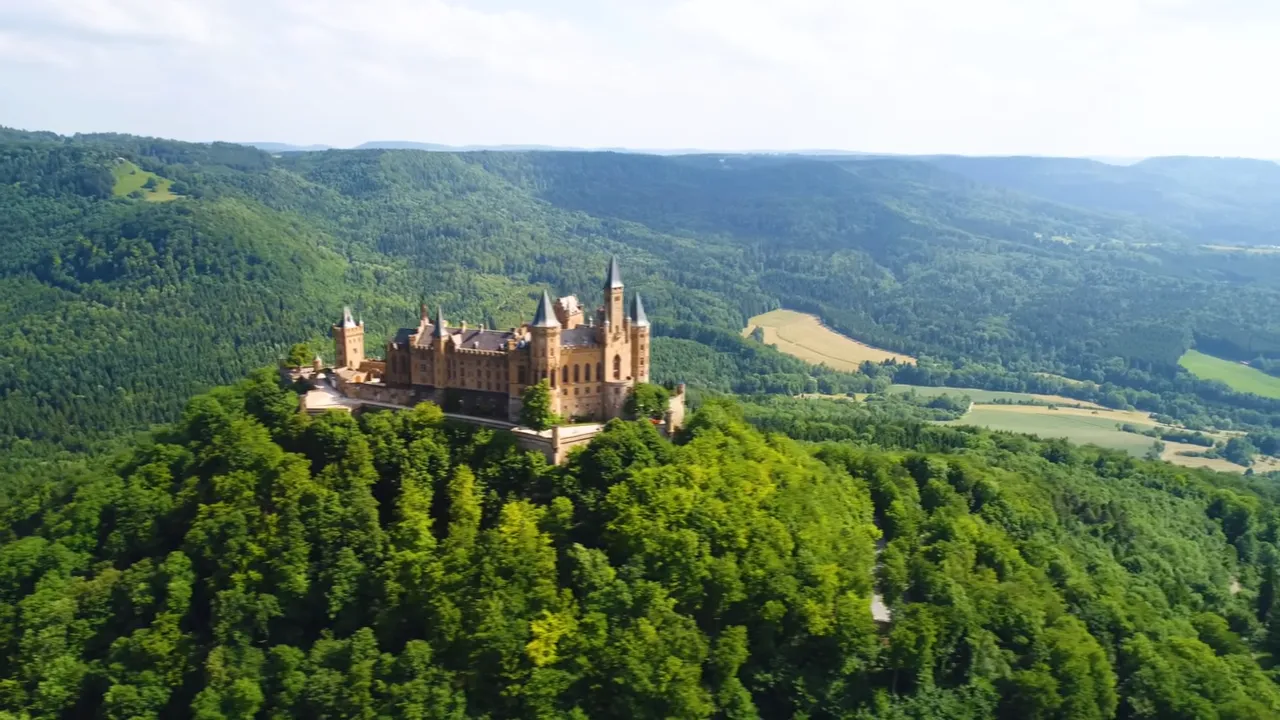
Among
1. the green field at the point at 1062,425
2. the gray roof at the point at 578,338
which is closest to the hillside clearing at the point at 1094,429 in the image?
the green field at the point at 1062,425

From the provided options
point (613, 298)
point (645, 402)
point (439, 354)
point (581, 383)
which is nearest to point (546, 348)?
point (581, 383)

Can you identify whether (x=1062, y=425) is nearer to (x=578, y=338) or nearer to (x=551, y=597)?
(x=578, y=338)

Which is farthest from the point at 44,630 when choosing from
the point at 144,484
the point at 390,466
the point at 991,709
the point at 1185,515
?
the point at 1185,515

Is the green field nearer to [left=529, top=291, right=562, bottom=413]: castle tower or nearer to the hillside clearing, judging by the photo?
the hillside clearing

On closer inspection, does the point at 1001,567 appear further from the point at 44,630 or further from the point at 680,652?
the point at 44,630

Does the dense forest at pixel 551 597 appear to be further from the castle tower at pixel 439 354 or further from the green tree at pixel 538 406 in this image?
the castle tower at pixel 439 354
